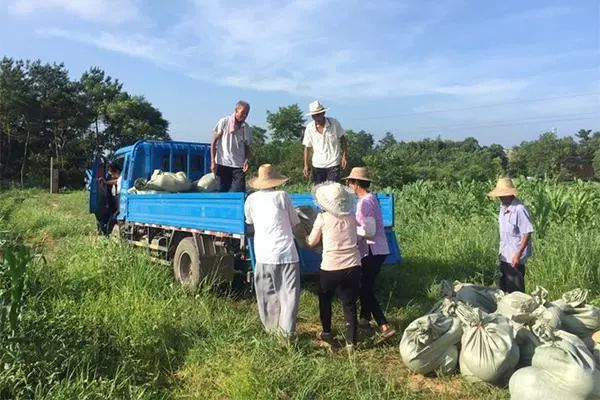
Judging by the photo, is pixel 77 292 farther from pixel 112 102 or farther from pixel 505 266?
pixel 112 102

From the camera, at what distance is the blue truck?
18.9 ft

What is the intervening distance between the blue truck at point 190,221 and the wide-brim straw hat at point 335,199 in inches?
39.8

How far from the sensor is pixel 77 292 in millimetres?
5402

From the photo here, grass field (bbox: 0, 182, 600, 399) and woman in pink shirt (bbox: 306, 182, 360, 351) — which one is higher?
woman in pink shirt (bbox: 306, 182, 360, 351)

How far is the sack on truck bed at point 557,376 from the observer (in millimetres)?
3326

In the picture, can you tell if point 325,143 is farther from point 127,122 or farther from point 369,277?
point 127,122

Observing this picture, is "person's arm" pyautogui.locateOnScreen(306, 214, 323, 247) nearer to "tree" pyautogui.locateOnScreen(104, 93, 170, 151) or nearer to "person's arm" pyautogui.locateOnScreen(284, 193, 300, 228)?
"person's arm" pyautogui.locateOnScreen(284, 193, 300, 228)

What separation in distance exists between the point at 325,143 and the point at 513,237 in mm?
2503

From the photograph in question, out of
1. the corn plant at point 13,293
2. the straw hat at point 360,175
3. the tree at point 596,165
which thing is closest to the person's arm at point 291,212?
the straw hat at point 360,175

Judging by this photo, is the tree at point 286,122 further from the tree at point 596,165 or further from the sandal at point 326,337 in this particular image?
the sandal at point 326,337

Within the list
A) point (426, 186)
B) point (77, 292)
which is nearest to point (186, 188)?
point (77, 292)

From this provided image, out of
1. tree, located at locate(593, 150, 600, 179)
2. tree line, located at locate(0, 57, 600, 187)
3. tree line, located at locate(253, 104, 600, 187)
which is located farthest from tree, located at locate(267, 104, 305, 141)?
tree, located at locate(593, 150, 600, 179)

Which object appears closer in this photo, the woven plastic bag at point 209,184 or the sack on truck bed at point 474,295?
the sack on truck bed at point 474,295

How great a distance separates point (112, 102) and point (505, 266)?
40237 mm
